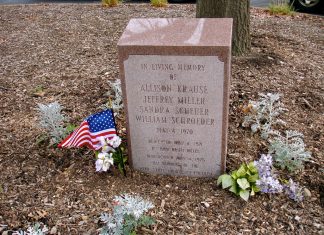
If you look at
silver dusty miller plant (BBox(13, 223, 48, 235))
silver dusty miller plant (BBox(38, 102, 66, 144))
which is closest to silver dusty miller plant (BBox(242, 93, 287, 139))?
silver dusty miller plant (BBox(38, 102, 66, 144))

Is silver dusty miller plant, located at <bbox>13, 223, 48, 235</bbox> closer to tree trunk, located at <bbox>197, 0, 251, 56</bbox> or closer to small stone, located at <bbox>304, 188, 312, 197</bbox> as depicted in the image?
small stone, located at <bbox>304, 188, 312, 197</bbox>

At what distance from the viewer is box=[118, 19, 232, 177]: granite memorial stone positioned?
2.60 metres

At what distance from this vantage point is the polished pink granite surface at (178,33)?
259 centimetres

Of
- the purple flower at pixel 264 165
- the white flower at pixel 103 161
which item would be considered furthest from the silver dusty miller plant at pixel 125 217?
the purple flower at pixel 264 165

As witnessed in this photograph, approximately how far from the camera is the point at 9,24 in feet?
21.0

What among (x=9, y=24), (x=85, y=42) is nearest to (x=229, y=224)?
(x=85, y=42)

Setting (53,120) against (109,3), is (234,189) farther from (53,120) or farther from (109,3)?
(109,3)

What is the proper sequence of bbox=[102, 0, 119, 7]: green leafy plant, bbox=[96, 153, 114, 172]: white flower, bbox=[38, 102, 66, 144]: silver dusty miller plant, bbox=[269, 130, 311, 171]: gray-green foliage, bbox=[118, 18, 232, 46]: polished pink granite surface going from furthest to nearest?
1. bbox=[102, 0, 119, 7]: green leafy plant
2. bbox=[38, 102, 66, 144]: silver dusty miller plant
3. bbox=[269, 130, 311, 171]: gray-green foliage
4. bbox=[96, 153, 114, 172]: white flower
5. bbox=[118, 18, 232, 46]: polished pink granite surface

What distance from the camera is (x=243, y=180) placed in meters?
2.86

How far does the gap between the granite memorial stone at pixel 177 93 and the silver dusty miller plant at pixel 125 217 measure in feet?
2.13

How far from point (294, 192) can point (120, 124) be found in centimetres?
168

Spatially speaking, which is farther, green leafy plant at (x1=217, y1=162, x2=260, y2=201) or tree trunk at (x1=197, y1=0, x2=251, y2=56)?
tree trunk at (x1=197, y1=0, x2=251, y2=56)

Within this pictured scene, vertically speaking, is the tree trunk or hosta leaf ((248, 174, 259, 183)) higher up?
the tree trunk

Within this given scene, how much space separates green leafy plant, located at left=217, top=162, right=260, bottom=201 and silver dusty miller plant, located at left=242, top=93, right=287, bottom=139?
62 centimetres
